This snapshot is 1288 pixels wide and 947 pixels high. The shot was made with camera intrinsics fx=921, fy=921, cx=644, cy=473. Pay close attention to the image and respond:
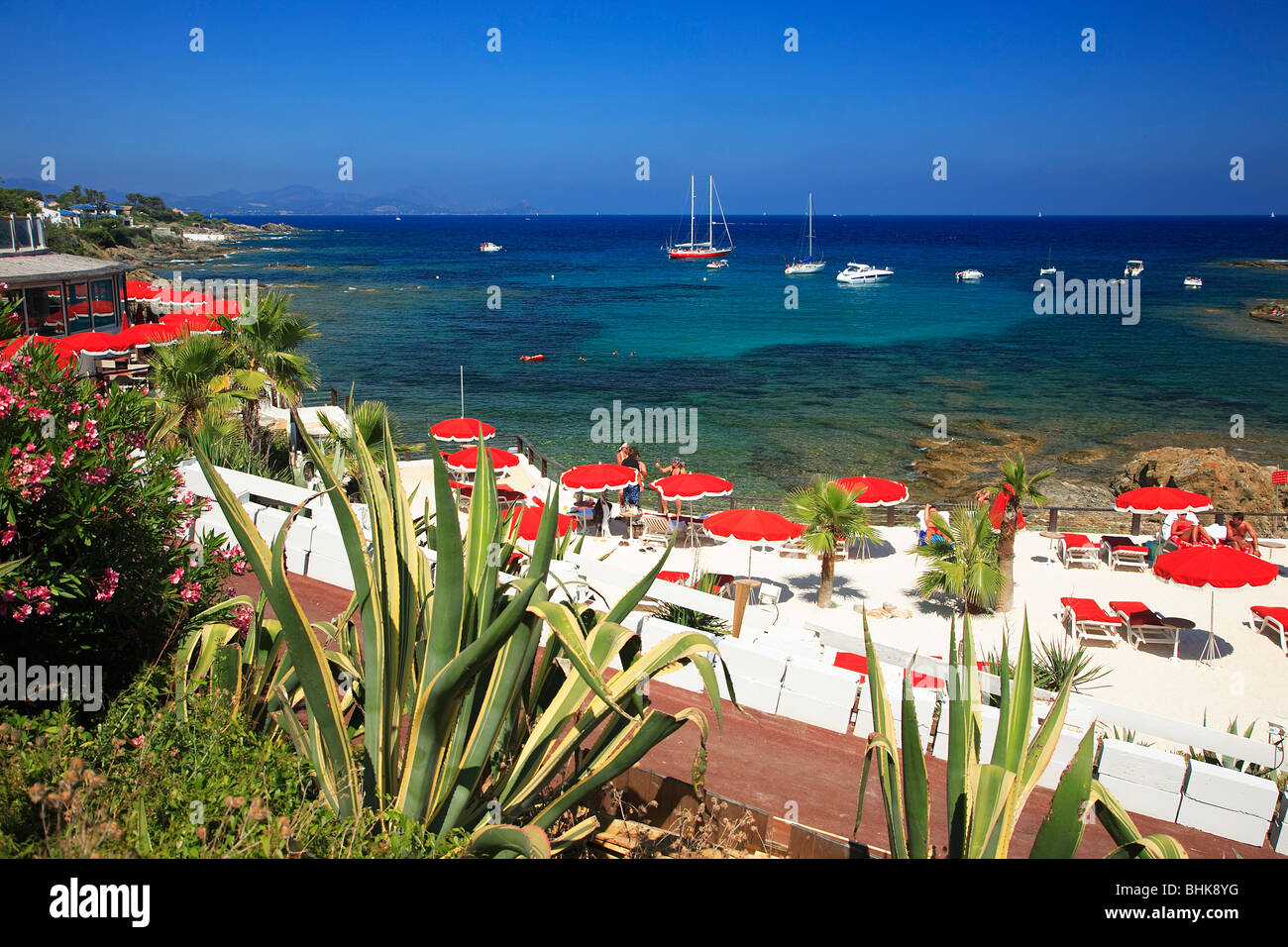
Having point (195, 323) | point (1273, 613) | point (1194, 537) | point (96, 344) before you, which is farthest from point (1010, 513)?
point (96, 344)

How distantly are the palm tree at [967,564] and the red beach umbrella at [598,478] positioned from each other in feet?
17.6

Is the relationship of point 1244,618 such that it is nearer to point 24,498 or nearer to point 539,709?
point 539,709

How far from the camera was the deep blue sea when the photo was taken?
104 ft

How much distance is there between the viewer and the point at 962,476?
26.6 metres

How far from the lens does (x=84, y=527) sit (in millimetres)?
4199

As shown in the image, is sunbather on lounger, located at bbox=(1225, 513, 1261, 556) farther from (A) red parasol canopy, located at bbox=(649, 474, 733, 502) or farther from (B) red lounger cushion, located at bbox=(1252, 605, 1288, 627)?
(A) red parasol canopy, located at bbox=(649, 474, 733, 502)

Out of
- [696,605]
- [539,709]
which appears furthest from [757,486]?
[539,709]

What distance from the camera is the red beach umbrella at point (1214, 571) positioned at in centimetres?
1170

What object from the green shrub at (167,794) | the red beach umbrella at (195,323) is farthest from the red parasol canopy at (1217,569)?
the red beach umbrella at (195,323)

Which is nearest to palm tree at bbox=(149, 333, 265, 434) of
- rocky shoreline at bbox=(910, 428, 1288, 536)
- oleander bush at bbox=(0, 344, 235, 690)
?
oleander bush at bbox=(0, 344, 235, 690)

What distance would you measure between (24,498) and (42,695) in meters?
0.97

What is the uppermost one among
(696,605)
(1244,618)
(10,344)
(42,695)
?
(10,344)

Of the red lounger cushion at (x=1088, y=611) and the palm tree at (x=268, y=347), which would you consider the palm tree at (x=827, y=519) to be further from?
the palm tree at (x=268, y=347)

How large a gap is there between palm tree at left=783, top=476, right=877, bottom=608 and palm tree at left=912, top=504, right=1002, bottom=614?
0.99 metres
